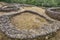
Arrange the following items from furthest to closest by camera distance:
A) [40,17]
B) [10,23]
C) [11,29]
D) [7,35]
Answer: [40,17]
[10,23]
[11,29]
[7,35]

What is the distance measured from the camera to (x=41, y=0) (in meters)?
11.9

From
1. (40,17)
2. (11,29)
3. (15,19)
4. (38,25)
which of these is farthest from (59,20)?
(11,29)

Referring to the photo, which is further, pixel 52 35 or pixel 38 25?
pixel 38 25

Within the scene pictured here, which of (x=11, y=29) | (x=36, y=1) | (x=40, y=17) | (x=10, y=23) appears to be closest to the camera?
(x=11, y=29)

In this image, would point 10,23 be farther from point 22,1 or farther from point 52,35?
point 22,1

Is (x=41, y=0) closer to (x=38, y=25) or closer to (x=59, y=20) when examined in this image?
(x=59, y=20)

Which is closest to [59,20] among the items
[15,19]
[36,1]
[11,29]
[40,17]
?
[40,17]

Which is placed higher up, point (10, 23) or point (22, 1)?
point (10, 23)

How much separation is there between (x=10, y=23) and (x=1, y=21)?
0.36 meters

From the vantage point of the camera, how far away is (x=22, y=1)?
1203 centimetres

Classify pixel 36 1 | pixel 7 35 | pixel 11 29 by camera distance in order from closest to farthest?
pixel 7 35 < pixel 11 29 < pixel 36 1

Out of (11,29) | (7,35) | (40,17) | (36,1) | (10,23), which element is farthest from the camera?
(36,1)

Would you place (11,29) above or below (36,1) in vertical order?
above

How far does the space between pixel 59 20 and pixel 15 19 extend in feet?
6.40
